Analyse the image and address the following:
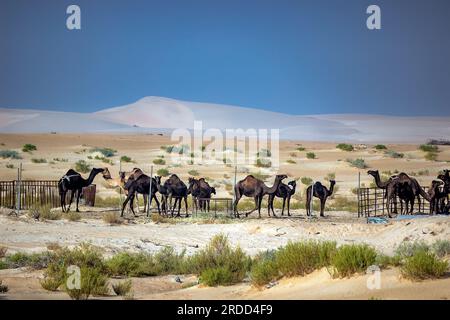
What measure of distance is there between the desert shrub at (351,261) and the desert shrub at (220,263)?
255 cm

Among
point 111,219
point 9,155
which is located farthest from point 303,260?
point 9,155

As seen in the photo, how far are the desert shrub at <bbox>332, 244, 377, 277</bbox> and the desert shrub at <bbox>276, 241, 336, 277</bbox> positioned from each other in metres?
0.70

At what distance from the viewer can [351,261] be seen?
40.3ft

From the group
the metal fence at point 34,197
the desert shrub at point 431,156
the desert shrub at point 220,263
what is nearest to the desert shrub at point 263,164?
the desert shrub at point 431,156

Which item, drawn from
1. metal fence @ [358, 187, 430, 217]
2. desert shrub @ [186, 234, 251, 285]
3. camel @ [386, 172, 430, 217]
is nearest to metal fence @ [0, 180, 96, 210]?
metal fence @ [358, 187, 430, 217]

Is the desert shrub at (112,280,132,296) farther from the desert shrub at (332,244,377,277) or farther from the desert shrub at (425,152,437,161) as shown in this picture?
the desert shrub at (425,152,437,161)

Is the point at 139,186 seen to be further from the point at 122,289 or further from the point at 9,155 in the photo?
the point at 9,155

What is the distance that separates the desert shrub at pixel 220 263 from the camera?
46.6 ft

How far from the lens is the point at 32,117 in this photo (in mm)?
180875

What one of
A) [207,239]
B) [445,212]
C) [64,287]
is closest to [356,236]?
[207,239]

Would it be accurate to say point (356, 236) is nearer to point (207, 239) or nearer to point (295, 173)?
point (207, 239)

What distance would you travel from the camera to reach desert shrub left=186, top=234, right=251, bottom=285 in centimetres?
1422

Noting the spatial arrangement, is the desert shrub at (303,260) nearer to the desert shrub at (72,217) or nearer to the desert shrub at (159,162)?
the desert shrub at (72,217)
